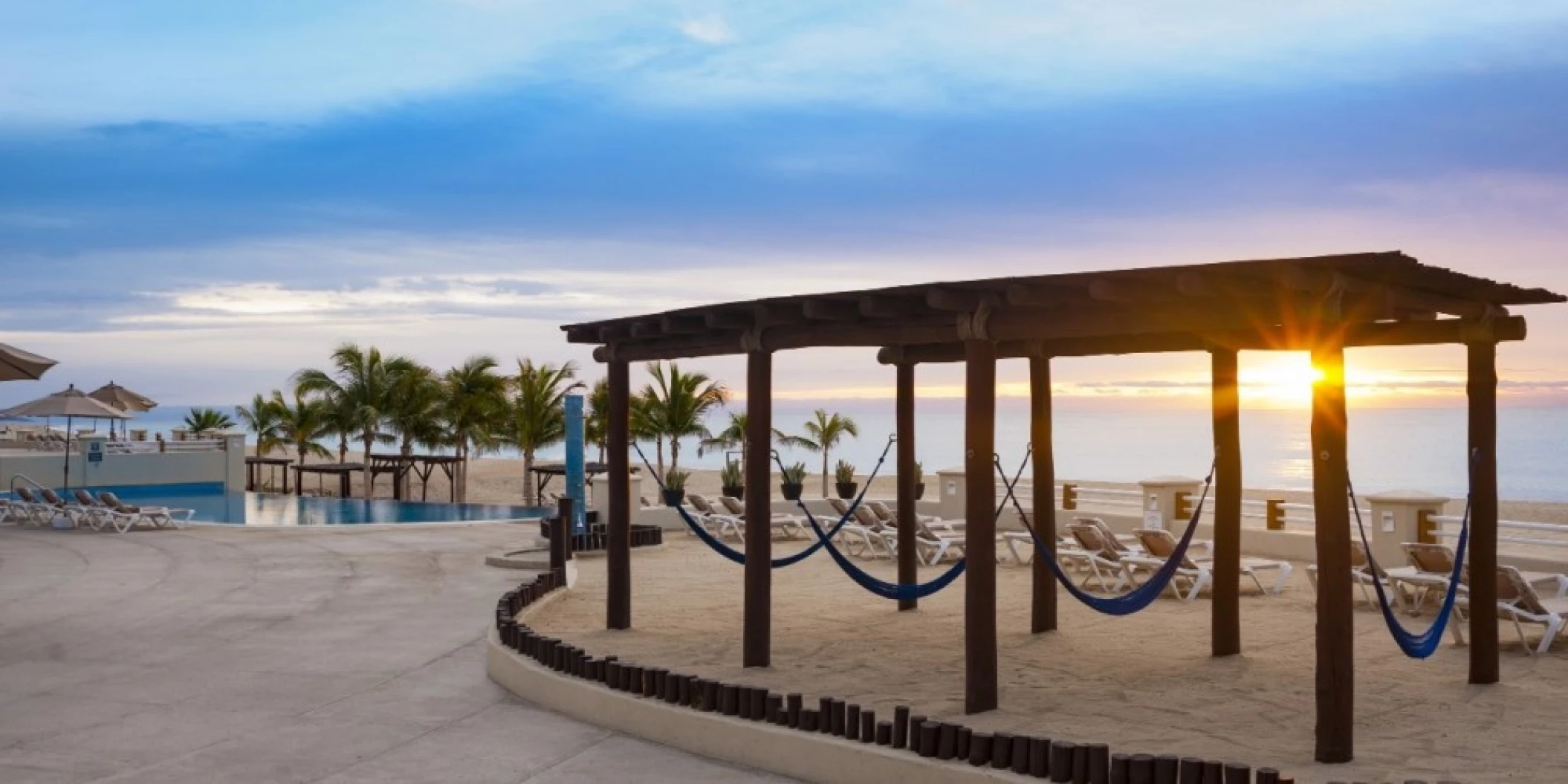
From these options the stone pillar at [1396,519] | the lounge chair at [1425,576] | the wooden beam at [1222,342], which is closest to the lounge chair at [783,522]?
the wooden beam at [1222,342]

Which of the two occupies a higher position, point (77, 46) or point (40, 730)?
point (77, 46)

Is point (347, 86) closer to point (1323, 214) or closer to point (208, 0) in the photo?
point (208, 0)

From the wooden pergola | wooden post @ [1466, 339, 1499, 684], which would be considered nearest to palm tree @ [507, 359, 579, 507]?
the wooden pergola

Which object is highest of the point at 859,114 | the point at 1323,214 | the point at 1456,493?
the point at 859,114

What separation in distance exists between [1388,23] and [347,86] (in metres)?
14.7

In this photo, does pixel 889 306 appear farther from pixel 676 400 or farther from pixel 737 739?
pixel 676 400

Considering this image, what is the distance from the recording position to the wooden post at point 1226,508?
1061cm

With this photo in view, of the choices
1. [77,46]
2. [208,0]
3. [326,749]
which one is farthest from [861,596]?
[77,46]

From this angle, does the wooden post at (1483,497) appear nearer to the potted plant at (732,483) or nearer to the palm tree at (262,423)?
the potted plant at (732,483)

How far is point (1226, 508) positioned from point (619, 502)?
5.03 metres

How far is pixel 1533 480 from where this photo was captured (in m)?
82.8

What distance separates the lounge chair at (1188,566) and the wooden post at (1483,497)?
4.27 m

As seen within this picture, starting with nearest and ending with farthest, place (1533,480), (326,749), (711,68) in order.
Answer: (326,749), (711,68), (1533,480)

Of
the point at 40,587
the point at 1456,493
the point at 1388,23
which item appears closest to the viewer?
the point at 1388,23
